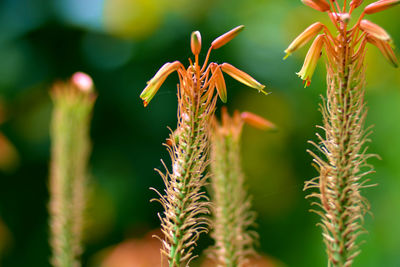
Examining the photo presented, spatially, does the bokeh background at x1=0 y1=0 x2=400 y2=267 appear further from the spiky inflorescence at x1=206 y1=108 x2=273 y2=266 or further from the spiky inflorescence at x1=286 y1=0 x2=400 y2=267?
the spiky inflorescence at x1=286 y1=0 x2=400 y2=267

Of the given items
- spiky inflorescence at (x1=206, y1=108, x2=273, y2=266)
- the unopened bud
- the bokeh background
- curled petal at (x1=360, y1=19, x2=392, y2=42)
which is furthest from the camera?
the bokeh background

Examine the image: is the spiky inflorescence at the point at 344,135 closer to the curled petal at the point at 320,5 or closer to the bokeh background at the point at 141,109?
the curled petal at the point at 320,5

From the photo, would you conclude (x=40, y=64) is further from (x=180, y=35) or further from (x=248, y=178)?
(x=248, y=178)

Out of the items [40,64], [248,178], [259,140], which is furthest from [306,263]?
[40,64]

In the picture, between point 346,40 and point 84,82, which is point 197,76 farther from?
point 84,82

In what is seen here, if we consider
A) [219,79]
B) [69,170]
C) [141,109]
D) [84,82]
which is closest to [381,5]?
[219,79]

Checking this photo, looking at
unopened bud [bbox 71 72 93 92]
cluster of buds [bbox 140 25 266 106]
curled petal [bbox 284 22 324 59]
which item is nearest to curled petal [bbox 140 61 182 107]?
cluster of buds [bbox 140 25 266 106]
